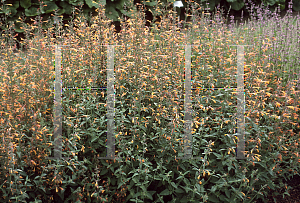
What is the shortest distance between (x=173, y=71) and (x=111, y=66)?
2.32 ft

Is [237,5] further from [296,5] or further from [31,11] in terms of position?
[31,11]

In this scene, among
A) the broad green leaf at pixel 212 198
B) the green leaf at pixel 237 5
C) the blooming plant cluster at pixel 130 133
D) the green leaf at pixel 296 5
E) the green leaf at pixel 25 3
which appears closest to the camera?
the blooming plant cluster at pixel 130 133

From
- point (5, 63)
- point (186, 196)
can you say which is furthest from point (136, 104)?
point (5, 63)

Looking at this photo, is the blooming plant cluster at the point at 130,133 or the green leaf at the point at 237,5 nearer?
the blooming plant cluster at the point at 130,133

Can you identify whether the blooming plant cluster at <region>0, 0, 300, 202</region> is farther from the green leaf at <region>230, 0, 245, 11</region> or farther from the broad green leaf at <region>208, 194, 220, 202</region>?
the green leaf at <region>230, 0, 245, 11</region>

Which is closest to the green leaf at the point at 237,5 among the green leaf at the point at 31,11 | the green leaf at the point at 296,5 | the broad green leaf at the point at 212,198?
the green leaf at the point at 296,5

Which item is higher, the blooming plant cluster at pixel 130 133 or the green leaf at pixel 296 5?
the green leaf at pixel 296 5

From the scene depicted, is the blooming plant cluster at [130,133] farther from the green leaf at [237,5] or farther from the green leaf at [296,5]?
the green leaf at [296,5]

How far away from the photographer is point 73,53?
3283mm

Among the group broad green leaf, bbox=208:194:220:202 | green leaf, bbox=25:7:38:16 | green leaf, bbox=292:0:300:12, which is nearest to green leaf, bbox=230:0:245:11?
green leaf, bbox=292:0:300:12

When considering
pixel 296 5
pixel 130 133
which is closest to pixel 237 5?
pixel 296 5

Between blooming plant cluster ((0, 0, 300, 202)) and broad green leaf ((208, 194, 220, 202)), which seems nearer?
blooming plant cluster ((0, 0, 300, 202))

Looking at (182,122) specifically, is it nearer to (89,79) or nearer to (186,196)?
(186,196)

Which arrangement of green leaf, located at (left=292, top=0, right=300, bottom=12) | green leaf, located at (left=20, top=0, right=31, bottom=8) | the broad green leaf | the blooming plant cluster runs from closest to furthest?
the blooming plant cluster < the broad green leaf < green leaf, located at (left=20, top=0, right=31, bottom=8) < green leaf, located at (left=292, top=0, right=300, bottom=12)
